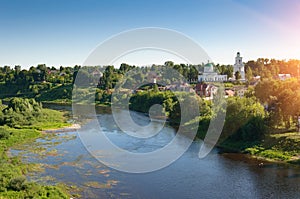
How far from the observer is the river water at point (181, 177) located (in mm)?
13172

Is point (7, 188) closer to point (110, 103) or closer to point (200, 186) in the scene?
point (200, 186)

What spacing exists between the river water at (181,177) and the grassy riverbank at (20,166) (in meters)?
0.89

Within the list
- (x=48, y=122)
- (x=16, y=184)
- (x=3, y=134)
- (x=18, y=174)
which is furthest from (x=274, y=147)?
(x=48, y=122)

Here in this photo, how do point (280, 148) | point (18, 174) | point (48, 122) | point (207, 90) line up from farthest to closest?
point (207, 90) → point (48, 122) → point (280, 148) → point (18, 174)

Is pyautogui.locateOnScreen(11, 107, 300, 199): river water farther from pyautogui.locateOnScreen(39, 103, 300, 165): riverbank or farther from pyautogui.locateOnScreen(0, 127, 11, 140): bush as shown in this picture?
pyautogui.locateOnScreen(0, 127, 11, 140): bush

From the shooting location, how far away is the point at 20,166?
15.9 metres

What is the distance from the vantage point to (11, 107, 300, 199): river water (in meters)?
13.2

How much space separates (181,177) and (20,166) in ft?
25.6

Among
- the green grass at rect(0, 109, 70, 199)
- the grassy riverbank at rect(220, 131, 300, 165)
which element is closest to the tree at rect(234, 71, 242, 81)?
the grassy riverbank at rect(220, 131, 300, 165)

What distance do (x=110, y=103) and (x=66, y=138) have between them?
72.1 ft

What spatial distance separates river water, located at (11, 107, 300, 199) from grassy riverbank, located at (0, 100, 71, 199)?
89 cm

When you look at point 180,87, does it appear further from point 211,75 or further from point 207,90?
point 211,75

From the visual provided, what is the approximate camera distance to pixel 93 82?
53312 millimetres

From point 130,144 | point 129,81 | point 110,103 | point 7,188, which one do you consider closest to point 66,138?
point 130,144
